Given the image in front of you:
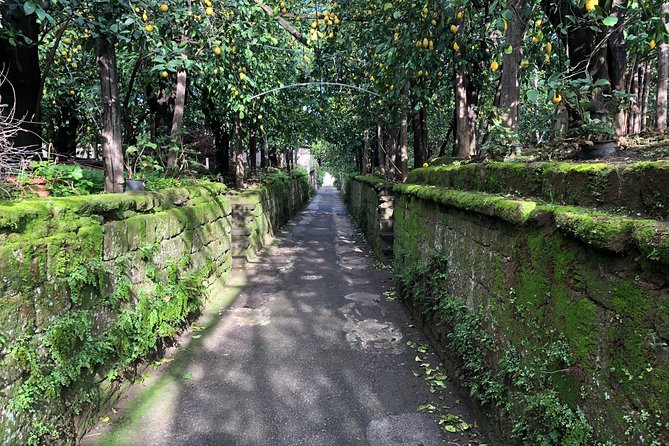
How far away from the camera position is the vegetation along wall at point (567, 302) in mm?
1698

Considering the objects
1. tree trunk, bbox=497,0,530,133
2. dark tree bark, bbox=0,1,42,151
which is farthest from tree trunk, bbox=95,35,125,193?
tree trunk, bbox=497,0,530,133

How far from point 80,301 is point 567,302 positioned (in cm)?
314

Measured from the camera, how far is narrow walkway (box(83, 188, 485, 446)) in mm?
3188

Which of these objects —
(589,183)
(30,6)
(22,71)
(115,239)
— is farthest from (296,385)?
(22,71)

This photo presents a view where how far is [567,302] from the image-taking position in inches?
88.7

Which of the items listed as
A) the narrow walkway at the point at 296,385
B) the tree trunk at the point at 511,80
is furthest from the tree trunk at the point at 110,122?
the tree trunk at the point at 511,80

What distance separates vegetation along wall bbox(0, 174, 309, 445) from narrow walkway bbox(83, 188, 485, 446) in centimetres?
37

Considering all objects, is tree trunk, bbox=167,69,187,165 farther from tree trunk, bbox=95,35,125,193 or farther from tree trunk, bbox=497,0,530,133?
tree trunk, bbox=497,0,530,133

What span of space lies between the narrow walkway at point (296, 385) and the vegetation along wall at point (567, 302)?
2.02ft

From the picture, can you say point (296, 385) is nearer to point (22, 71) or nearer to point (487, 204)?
point (487, 204)

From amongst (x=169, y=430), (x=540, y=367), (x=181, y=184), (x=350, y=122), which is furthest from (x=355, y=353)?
(x=350, y=122)

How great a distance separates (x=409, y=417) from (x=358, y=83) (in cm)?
740

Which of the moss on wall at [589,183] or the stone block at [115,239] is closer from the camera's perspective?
the moss on wall at [589,183]

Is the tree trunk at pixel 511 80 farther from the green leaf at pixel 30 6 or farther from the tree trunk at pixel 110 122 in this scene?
the green leaf at pixel 30 6
